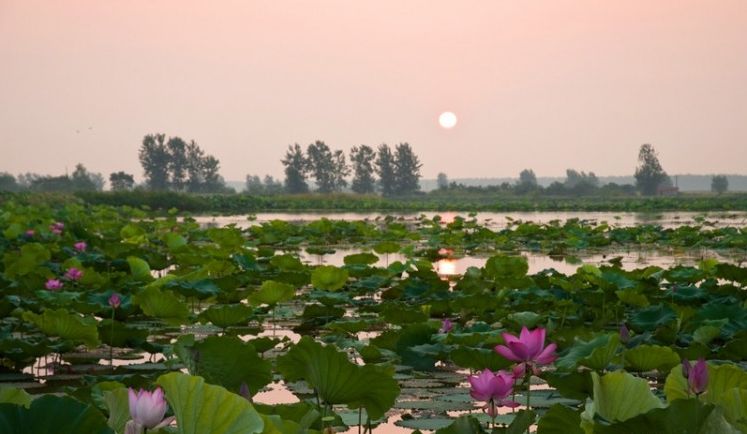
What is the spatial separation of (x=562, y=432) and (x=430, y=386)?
6.04ft

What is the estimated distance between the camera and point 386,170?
80000mm

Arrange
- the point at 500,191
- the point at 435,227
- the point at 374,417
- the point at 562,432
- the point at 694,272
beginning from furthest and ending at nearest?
the point at 500,191
the point at 435,227
the point at 694,272
the point at 374,417
the point at 562,432

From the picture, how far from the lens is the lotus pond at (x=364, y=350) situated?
174 cm

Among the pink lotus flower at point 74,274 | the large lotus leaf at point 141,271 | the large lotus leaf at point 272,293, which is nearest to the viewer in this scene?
the large lotus leaf at point 272,293

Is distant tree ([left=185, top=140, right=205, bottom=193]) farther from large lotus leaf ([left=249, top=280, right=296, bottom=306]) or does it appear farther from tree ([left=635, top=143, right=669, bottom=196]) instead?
large lotus leaf ([left=249, top=280, right=296, bottom=306])

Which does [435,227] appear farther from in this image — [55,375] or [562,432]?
[562,432]

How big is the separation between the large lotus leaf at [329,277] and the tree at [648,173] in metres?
72.9

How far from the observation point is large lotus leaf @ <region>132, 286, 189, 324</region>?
475cm

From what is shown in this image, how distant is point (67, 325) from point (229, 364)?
1726 millimetres

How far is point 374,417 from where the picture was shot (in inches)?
102

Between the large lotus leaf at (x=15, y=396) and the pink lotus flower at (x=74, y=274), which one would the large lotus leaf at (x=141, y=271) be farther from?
the large lotus leaf at (x=15, y=396)

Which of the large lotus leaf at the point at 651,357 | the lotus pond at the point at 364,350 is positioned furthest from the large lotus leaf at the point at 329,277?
the large lotus leaf at the point at 651,357

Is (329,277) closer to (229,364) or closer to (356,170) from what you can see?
(229,364)

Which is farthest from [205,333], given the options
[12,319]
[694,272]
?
[694,272]
